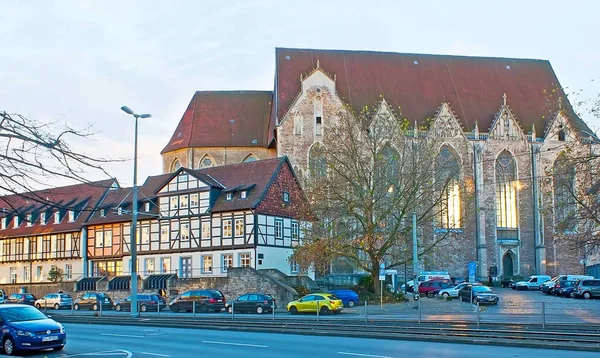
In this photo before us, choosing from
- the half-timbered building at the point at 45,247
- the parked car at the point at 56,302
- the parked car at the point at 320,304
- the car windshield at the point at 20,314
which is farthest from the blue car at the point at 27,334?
the half-timbered building at the point at 45,247

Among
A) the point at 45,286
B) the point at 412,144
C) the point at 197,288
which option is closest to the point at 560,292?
the point at 412,144

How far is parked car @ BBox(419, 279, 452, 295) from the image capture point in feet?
180

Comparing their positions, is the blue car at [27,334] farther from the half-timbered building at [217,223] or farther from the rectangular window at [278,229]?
the rectangular window at [278,229]

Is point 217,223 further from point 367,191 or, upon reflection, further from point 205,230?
point 367,191

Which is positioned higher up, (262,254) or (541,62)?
(541,62)

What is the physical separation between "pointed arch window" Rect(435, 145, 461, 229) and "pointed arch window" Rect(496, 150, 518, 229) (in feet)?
18.1

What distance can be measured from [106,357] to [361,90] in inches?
2343

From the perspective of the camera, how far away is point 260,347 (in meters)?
19.6

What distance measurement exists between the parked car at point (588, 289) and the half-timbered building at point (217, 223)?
18.3m

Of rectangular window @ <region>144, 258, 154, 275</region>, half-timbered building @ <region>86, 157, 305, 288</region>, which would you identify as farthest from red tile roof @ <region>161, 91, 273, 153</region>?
rectangular window @ <region>144, 258, 154, 275</region>

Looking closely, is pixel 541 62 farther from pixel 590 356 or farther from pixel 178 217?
pixel 590 356

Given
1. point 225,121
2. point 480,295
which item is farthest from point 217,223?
point 225,121

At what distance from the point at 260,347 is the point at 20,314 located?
21.1 feet

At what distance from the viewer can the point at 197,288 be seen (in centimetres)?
4772
